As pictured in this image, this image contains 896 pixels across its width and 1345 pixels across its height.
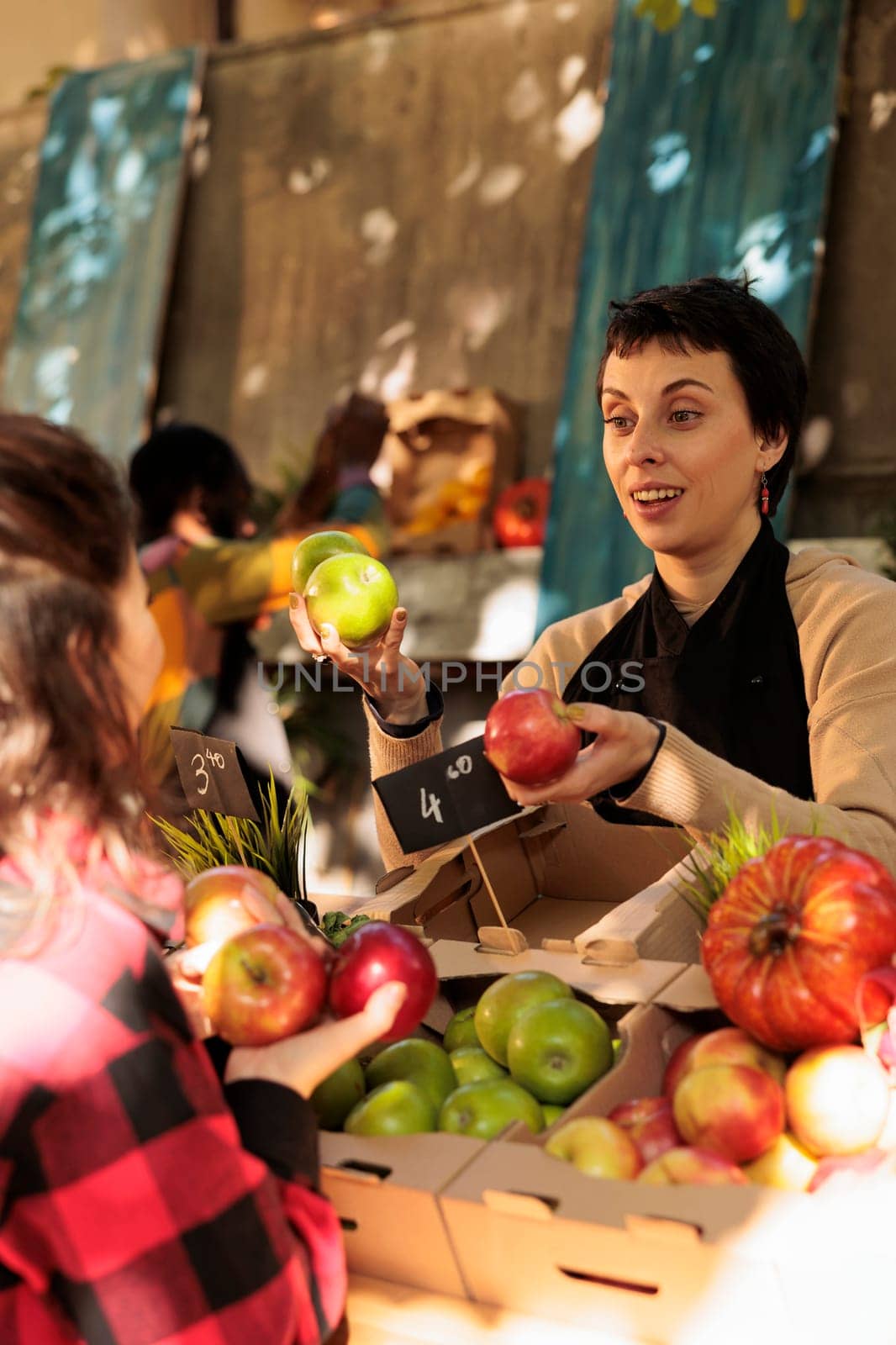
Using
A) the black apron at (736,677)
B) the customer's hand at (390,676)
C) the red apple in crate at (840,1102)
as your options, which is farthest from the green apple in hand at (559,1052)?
the customer's hand at (390,676)

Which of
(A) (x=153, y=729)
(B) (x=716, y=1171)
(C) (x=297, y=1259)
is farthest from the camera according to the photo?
(A) (x=153, y=729)

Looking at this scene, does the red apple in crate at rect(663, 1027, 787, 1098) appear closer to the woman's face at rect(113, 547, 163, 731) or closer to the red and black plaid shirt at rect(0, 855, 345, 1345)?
the red and black plaid shirt at rect(0, 855, 345, 1345)

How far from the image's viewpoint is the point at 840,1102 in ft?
3.23

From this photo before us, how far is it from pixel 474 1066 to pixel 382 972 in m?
0.29

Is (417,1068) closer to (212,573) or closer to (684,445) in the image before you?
(684,445)

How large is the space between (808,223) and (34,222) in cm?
357

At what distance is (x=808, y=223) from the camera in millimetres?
4004

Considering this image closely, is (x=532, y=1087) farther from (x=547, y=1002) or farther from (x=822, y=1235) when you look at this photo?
(x=822, y=1235)

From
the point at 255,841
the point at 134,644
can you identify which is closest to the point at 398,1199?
the point at 134,644

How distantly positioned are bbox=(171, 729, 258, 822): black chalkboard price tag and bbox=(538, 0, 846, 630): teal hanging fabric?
106 inches

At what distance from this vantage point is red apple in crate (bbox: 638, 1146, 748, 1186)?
0.96 metres

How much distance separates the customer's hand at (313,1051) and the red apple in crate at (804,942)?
0.32 meters

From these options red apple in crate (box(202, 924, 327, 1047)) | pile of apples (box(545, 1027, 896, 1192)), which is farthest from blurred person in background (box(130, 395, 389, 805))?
pile of apples (box(545, 1027, 896, 1192))

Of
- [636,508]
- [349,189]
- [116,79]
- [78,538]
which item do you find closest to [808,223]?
[349,189]
